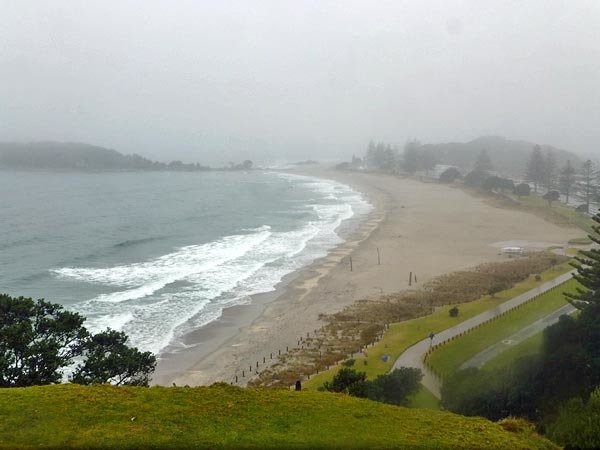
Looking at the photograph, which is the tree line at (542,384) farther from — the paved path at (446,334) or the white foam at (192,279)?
the white foam at (192,279)

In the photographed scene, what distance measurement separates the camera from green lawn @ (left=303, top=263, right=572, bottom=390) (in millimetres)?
19562

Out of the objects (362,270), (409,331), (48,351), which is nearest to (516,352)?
(409,331)

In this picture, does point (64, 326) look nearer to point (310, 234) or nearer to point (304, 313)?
point (304, 313)

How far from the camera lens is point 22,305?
16.1 m

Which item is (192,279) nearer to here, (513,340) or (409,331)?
(409,331)

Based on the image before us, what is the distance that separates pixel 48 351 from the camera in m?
14.3

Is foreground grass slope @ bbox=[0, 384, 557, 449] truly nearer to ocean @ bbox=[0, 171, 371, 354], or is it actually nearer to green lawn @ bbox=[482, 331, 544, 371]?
green lawn @ bbox=[482, 331, 544, 371]

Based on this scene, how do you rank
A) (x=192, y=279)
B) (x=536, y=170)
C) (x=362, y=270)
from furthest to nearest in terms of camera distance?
(x=536, y=170)
(x=362, y=270)
(x=192, y=279)

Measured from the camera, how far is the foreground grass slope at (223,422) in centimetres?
784

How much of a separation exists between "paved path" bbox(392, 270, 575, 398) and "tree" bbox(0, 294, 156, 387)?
1065 cm

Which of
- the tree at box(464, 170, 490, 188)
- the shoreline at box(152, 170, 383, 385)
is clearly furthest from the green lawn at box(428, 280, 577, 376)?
the tree at box(464, 170, 490, 188)

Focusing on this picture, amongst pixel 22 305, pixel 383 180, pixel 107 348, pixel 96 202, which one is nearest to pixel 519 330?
pixel 107 348

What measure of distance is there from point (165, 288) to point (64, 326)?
17.4 meters

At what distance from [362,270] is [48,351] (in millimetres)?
28038
